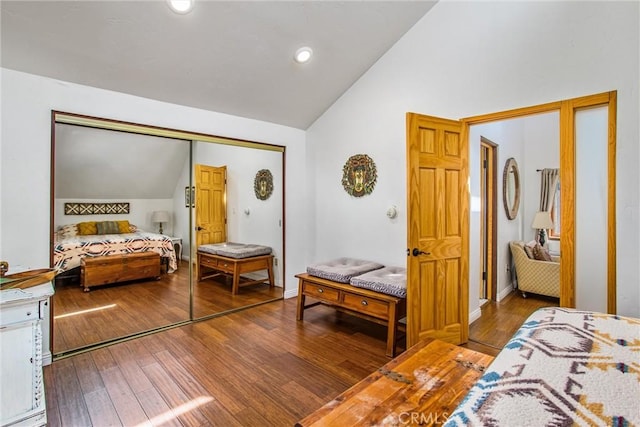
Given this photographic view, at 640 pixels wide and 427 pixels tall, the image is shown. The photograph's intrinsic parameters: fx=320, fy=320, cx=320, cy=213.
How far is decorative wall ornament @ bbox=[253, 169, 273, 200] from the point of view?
Result: 4.25m

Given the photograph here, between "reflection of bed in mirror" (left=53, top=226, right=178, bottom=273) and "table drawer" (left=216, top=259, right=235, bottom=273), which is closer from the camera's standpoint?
"reflection of bed in mirror" (left=53, top=226, right=178, bottom=273)

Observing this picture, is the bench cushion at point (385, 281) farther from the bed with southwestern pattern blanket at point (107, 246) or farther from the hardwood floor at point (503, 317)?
the bed with southwestern pattern blanket at point (107, 246)

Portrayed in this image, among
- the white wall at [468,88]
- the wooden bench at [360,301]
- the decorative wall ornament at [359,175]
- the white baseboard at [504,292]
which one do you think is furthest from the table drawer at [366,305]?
the white baseboard at [504,292]

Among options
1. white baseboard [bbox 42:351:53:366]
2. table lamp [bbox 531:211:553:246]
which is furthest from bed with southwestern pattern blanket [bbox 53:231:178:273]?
table lamp [bbox 531:211:553:246]

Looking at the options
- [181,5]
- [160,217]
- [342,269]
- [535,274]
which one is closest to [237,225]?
[160,217]

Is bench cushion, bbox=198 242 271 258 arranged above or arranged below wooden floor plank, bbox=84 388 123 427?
above

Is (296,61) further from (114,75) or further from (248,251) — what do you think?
(248,251)

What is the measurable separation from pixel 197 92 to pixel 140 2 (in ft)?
3.31

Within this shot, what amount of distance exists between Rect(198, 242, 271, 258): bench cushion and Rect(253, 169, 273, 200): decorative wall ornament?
2.22 ft

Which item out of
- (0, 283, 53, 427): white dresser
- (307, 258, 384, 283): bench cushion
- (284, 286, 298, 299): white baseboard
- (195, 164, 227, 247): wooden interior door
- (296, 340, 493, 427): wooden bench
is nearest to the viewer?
(296, 340, 493, 427): wooden bench

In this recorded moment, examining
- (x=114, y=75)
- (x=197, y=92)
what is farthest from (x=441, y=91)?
(x=114, y=75)

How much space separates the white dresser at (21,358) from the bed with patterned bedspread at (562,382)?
7.29 feet

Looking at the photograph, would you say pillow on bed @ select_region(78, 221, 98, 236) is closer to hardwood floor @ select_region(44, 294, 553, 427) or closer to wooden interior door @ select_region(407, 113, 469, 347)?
hardwood floor @ select_region(44, 294, 553, 427)

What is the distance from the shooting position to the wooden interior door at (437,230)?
8.84 feet
